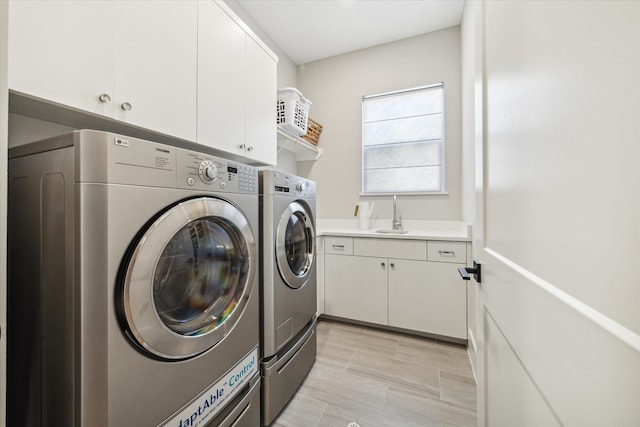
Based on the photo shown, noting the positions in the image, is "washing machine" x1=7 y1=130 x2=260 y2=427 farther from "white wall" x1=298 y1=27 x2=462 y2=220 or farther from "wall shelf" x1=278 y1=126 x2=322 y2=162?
"white wall" x1=298 y1=27 x2=462 y2=220

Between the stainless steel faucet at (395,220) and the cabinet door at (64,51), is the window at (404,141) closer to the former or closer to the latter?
the stainless steel faucet at (395,220)

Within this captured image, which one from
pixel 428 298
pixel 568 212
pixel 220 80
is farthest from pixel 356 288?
pixel 568 212

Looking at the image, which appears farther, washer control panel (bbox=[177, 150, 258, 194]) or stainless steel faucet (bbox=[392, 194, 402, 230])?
stainless steel faucet (bbox=[392, 194, 402, 230])

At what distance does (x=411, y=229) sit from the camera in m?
2.58

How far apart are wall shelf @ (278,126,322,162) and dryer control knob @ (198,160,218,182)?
136cm

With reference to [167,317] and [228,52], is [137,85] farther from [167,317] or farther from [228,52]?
[167,317]

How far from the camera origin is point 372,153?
2793 millimetres

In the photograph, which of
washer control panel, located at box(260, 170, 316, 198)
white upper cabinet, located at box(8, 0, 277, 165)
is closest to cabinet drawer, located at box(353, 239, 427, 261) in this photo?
washer control panel, located at box(260, 170, 316, 198)

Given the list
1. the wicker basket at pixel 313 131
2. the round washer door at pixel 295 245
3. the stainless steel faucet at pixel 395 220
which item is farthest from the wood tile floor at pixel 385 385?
the wicker basket at pixel 313 131

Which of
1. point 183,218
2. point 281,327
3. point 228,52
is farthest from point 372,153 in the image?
point 183,218

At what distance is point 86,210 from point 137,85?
0.65m

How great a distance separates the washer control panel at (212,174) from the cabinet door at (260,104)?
57cm

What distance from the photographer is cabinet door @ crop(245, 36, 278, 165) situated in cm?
163

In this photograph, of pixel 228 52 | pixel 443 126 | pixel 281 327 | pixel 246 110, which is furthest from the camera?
pixel 443 126
